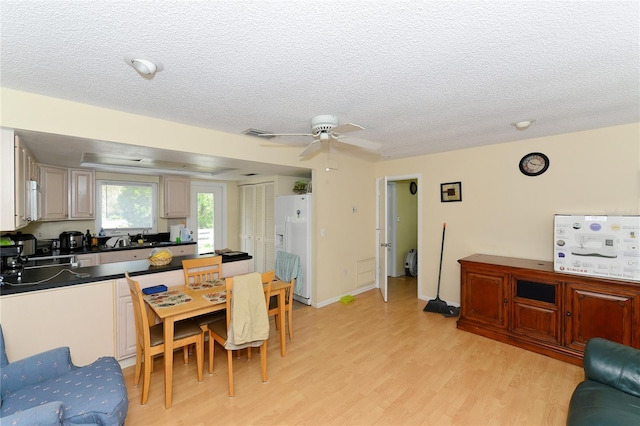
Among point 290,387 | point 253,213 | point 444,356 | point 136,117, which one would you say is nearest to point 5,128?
point 136,117

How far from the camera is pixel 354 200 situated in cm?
479

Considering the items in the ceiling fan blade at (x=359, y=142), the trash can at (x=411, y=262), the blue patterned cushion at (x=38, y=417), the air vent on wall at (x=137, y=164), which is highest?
the air vent on wall at (x=137, y=164)

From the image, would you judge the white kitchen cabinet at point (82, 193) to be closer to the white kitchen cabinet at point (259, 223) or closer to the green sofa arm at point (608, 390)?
the white kitchen cabinet at point (259, 223)

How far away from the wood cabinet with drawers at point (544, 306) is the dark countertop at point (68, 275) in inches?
134

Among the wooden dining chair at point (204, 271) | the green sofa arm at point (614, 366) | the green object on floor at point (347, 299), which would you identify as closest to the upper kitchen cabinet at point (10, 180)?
the wooden dining chair at point (204, 271)

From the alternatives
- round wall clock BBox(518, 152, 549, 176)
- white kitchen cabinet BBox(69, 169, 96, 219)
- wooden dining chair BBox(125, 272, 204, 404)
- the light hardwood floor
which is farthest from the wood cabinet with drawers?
white kitchen cabinet BBox(69, 169, 96, 219)

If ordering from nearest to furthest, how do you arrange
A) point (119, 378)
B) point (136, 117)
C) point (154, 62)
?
1. point (154, 62)
2. point (119, 378)
3. point (136, 117)

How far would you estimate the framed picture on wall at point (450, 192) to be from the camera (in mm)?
4141

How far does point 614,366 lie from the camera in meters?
1.77

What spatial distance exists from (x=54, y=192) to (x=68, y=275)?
2159 millimetres

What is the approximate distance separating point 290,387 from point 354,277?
8.53 ft

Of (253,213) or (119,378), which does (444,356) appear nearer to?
(119,378)

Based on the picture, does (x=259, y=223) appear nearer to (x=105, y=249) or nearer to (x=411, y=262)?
(x=105, y=249)

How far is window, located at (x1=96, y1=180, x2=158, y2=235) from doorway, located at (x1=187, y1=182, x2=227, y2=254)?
676 millimetres
